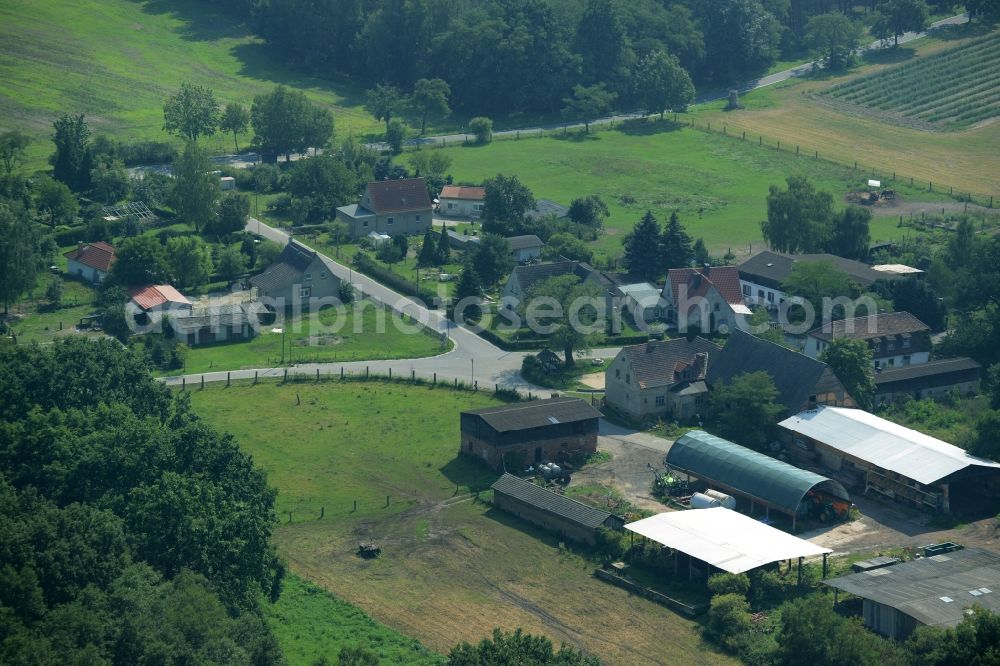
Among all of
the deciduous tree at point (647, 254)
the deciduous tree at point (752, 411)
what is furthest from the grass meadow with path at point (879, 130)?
the deciduous tree at point (752, 411)

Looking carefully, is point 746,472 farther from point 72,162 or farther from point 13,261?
point 72,162

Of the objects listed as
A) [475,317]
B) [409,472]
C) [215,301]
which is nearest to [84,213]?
[215,301]

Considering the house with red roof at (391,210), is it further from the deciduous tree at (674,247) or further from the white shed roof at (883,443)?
the white shed roof at (883,443)

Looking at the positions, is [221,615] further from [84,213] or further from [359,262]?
[84,213]

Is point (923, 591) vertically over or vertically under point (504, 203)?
under

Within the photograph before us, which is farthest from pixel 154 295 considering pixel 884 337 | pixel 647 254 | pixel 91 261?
pixel 884 337

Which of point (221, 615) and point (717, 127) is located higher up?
point (717, 127)
